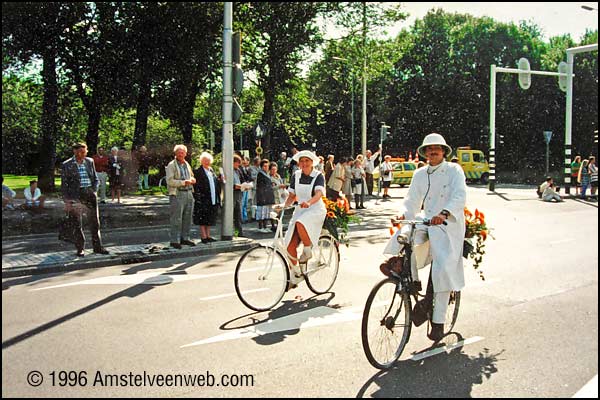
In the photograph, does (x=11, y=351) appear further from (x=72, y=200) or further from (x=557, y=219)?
(x=557, y=219)


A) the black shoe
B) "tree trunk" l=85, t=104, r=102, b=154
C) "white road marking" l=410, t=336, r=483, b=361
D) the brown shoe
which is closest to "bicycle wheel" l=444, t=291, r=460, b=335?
"white road marking" l=410, t=336, r=483, b=361

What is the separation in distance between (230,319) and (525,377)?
9.25 feet

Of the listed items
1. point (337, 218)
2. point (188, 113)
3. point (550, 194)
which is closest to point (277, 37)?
point (188, 113)

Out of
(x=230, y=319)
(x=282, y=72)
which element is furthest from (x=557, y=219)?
(x=230, y=319)

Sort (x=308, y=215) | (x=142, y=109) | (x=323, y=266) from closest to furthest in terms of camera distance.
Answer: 1. (x=308, y=215)
2. (x=323, y=266)
3. (x=142, y=109)

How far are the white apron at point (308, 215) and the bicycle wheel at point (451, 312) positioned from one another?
6.06 ft

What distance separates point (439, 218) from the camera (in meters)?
4.65

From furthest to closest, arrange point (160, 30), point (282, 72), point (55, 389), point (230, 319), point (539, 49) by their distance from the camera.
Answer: point (539, 49) < point (282, 72) < point (160, 30) < point (230, 319) < point (55, 389)

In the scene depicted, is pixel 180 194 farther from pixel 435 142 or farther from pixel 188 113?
pixel 188 113

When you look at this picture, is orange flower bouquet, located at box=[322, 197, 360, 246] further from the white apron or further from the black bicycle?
the black bicycle

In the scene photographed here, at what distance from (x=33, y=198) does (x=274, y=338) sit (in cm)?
262

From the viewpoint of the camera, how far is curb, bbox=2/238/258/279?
26.2ft

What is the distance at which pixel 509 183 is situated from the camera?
34719 millimetres

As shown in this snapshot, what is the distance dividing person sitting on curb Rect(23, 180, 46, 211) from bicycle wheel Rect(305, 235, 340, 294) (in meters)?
2.95
